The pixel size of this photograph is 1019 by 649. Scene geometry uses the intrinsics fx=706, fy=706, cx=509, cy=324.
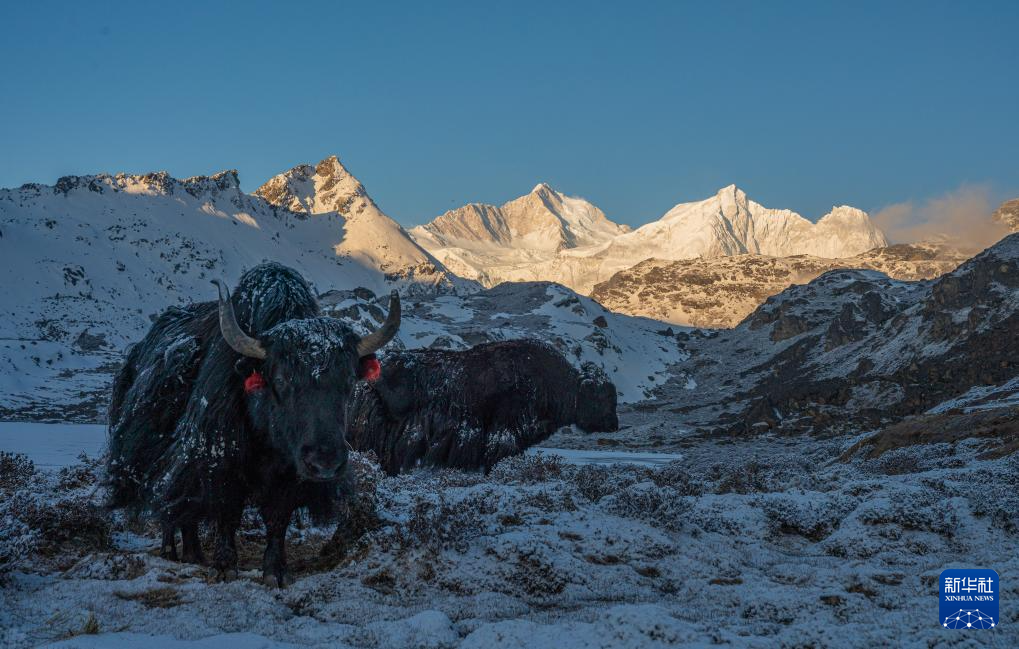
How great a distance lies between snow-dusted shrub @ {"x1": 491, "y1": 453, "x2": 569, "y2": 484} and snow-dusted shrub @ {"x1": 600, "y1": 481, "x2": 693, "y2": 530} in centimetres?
195

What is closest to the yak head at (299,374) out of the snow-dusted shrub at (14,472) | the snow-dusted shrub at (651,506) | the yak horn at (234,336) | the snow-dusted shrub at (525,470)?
the yak horn at (234,336)

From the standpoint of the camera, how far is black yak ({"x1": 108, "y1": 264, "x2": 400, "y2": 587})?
5000 mm

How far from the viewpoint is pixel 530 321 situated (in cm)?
7350

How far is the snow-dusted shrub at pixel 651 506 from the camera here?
678 cm

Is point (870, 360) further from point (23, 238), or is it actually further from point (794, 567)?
point (23, 238)

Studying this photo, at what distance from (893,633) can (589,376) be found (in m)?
9.19

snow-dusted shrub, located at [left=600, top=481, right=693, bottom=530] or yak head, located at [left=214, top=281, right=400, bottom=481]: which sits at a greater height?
yak head, located at [left=214, top=281, right=400, bottom=481]

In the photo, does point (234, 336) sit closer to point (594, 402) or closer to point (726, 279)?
point (594, 402)

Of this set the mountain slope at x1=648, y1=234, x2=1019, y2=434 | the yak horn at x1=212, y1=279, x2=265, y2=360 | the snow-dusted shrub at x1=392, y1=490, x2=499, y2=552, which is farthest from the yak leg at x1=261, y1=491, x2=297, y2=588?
the mountain slope at x1=648, y1=234, x2=1019, y2=434

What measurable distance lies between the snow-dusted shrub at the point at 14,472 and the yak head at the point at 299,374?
4.65m

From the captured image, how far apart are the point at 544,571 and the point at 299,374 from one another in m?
2.32

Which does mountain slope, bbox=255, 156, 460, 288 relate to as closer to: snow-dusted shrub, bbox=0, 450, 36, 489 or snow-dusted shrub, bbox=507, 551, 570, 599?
snow-dusted shrub, bbox=0, 450, 36, 489

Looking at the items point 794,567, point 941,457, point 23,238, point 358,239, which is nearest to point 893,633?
point 794,567

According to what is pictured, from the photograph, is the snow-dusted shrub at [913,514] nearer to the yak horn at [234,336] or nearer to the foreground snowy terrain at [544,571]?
the foreground snowy terrain at [544,571]
